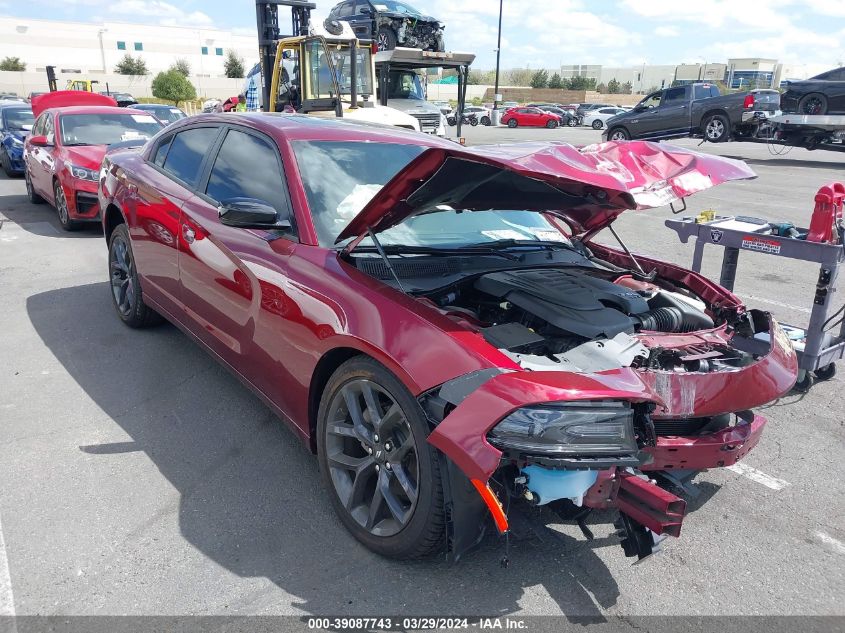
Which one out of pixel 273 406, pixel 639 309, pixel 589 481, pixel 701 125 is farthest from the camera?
pixel 701 125

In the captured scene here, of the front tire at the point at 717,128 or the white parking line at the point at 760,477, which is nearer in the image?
the white parking line at the point at 760,477

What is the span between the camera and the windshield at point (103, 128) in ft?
31.5

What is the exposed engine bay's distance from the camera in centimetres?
260

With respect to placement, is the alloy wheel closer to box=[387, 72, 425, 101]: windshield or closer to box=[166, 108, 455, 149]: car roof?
box=[387, 72, 425, 101]: windshield

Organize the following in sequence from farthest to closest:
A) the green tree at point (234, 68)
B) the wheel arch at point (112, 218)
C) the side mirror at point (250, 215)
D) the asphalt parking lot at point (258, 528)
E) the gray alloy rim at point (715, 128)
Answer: the green tree at point (234, 68)
the gray alloy rim at point (715, 128)
the wheel arch at point (112, 218)
the side mirror at point (250, 215)
the asphalt parking lot at point (258, 528)

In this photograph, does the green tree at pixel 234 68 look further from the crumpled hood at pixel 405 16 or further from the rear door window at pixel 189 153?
the rear door window at pixel 189 153

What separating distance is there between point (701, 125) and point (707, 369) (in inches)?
780

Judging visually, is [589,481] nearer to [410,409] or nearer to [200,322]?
[410,409]

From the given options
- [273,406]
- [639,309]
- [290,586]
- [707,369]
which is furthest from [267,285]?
[707,369]

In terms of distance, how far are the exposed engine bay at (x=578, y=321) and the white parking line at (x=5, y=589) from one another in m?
1.99

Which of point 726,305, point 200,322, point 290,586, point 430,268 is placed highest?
point 430,268

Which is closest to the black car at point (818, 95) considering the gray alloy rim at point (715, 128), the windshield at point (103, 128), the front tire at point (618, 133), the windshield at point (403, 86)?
the gray alloy rim at point (715, 128)

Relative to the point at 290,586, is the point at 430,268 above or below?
above

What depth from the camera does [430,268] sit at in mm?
3184
